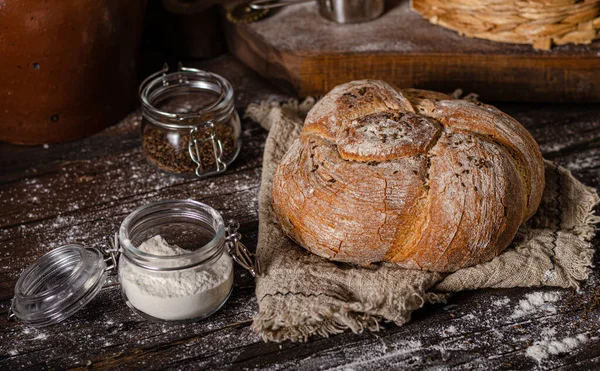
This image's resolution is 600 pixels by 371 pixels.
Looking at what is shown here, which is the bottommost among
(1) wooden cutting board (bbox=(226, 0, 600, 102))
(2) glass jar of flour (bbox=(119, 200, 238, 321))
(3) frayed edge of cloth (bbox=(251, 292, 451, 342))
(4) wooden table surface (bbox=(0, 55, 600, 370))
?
(4) wooden table surface (bbox=(0, 55, 600, 370))

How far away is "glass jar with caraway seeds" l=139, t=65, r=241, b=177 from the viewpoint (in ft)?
6.12

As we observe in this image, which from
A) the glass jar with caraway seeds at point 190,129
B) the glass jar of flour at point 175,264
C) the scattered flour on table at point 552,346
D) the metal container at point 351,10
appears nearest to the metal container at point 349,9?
the metal container at point 351,10

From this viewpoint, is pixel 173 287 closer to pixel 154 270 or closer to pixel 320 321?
pixel 154 270

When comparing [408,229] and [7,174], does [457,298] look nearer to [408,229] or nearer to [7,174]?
[408,229]

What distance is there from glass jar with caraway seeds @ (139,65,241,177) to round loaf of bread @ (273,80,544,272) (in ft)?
1.17

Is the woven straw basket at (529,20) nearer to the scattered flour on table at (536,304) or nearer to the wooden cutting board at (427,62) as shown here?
the wooden cutting board at (427,62)

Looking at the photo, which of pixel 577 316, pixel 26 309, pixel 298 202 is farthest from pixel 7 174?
pixel 577 316

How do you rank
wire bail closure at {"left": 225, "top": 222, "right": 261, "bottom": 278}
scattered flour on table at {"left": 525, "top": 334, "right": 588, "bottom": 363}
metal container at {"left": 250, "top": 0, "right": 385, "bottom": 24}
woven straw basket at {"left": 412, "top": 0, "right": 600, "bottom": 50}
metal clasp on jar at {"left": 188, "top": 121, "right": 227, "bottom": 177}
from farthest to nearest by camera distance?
metal container at {"left": 250, "top": 0, "right": 385, "bottom": 24} → woven straw basket at {"left": 412, "top": 0, "right": 600, "bottom": 50} → metal clasp on jar at {"left": 188, "top": 121, "right": 227, "bottom": 177} → wire bail closure at {"left": 225, "top": 222, "right": 261, "bottom": 278} → scattered flour on table at {"left": 525, "top": 334, "right": 588, "bottom": 363}

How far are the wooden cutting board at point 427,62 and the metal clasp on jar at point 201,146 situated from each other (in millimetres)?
445

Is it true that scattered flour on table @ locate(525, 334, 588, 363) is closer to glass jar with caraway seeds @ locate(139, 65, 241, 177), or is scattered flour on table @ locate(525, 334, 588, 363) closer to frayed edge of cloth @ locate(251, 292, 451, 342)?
frayed edge of cloth @ locate(251, 292, 451, 342)

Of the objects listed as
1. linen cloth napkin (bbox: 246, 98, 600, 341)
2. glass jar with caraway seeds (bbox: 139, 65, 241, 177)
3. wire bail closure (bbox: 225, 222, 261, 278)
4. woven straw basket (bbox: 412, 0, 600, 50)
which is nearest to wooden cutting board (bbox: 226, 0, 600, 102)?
woven straw basket (bbox: 412, 0, 600, 50)

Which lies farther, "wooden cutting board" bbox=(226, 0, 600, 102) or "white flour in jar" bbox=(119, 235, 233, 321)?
"wooden cutting board" bbox=(226, 0, 600, 102)

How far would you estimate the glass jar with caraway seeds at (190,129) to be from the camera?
6.12ft

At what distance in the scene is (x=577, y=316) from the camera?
1.48 metres
